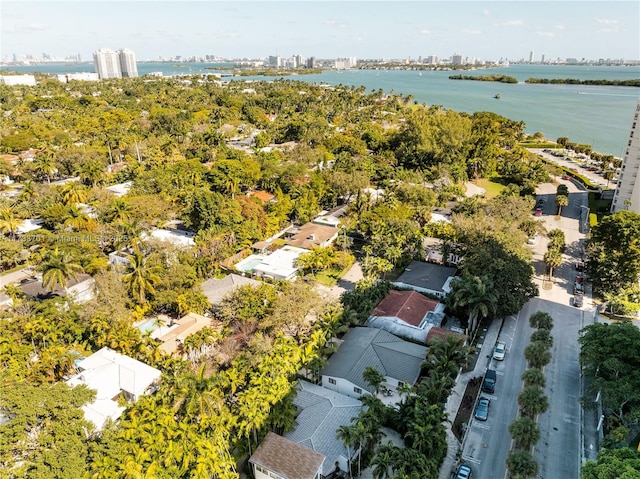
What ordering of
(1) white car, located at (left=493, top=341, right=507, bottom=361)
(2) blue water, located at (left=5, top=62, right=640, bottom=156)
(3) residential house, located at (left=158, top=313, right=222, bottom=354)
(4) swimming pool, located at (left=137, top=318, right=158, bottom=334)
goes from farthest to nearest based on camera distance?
(2) blue water, located at (left=5, top=62, right=640, bottom=156)
(4) swimming pool, located at (left=137, top=318, right=158, bottom=334)
(3) residential house, located at (left=158, top=313, right=222, bottom=354)
(1) white car, located at (left=493, top=341, right=507, bottom=361)

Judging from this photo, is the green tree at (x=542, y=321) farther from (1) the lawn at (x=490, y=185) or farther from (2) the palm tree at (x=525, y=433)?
(1) the lawn at (x=490, y=185)

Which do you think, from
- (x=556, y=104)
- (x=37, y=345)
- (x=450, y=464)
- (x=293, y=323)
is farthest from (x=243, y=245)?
(x=556, y=104)

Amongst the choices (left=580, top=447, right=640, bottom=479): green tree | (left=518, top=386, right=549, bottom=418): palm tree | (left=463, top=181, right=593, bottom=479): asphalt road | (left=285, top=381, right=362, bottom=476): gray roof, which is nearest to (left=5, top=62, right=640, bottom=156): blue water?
(left=463, top=181, right=593, bottom=479): asphalt road

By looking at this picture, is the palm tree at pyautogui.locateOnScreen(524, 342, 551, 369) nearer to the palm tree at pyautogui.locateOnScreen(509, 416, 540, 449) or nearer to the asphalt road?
the asphalt road

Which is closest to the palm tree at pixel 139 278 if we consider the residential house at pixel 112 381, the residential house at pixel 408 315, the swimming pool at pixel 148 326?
the swimming pool at pixel 148 326

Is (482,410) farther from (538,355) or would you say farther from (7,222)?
(7,222)

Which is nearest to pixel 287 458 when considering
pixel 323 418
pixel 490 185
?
pixel 323 418
